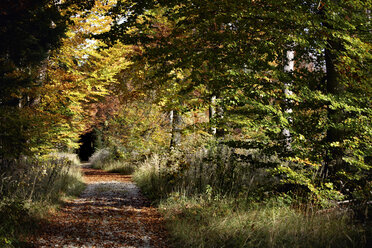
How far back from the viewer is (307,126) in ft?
18.8

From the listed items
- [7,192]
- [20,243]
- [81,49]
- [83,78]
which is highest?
[81,49]

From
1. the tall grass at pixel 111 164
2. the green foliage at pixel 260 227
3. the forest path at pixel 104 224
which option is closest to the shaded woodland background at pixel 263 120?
the green foliage at pixel 260 227

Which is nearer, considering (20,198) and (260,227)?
(260,227)

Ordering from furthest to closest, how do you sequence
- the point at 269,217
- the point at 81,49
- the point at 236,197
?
the point at 81,49 → the point at 236,197 → the point at 269,217

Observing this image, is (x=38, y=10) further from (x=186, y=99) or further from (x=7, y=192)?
(x=186, y=99)

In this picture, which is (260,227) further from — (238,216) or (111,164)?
(111,164)

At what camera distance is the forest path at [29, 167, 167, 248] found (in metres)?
5.17

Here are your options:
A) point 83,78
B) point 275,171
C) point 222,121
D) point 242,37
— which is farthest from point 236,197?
point 83,78

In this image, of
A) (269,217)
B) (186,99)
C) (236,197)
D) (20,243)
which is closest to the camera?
(20,243)

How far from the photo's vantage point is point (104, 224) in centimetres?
627

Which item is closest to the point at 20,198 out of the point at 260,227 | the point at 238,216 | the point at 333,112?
the point at 238,216

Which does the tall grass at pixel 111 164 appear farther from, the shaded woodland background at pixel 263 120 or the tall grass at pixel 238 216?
the shaded woodland background at pixel 263 120

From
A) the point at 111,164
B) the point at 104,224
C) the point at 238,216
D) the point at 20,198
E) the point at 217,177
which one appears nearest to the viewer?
the point at 238,216

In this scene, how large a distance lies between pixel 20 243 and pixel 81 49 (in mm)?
7042
